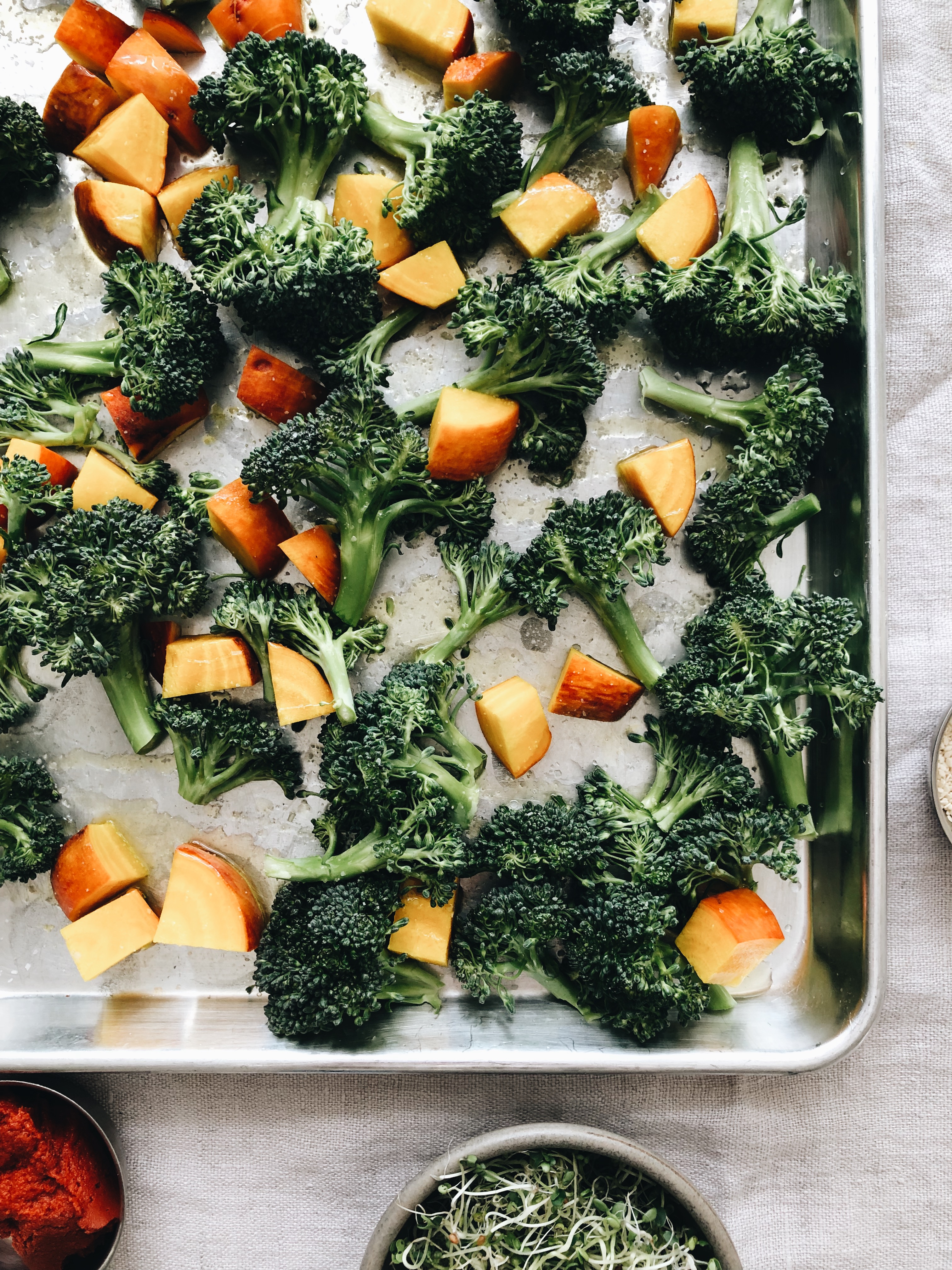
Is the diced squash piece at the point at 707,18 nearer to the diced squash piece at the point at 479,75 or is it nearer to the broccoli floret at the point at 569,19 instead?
the broccoli floret at the point at 569,19

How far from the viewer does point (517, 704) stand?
94.7 inches

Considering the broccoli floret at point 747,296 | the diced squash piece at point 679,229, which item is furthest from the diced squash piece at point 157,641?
the diced squash piece at point 679,229

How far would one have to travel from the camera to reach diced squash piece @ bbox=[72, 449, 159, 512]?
8.03 feet

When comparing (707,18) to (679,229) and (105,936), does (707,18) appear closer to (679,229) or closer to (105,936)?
(679,229)

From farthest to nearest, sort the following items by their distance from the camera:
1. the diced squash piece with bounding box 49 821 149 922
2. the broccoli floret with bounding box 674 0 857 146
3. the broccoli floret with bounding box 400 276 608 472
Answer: the diced squash piece with bounding box 49 821 149 922 < the broccoli floret with bounding box 674 0 857 146 < the broccoli floret with bounding box 400 276 608 472

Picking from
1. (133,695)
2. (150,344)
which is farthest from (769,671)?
(150,344)

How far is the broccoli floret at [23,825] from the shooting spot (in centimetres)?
244

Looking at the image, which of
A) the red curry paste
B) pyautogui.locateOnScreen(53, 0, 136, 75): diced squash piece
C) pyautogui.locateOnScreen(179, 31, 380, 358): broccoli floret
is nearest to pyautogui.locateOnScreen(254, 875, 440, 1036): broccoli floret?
the red curry paste

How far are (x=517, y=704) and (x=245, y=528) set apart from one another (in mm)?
878

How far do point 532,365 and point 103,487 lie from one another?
1.22 meters

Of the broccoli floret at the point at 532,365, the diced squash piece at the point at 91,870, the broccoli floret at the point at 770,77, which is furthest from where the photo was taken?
the diced squash piece at the point at 91,870

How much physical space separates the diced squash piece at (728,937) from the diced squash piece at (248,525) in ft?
5.04

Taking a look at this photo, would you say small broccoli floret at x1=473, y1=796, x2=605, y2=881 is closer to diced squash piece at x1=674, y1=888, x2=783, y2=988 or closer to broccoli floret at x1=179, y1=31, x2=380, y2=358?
diced squash piece at x1=674, y1=888, x2=783, y2=988

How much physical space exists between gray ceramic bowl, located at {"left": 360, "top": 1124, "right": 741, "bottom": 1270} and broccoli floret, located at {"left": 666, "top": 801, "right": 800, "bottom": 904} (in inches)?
26.5
